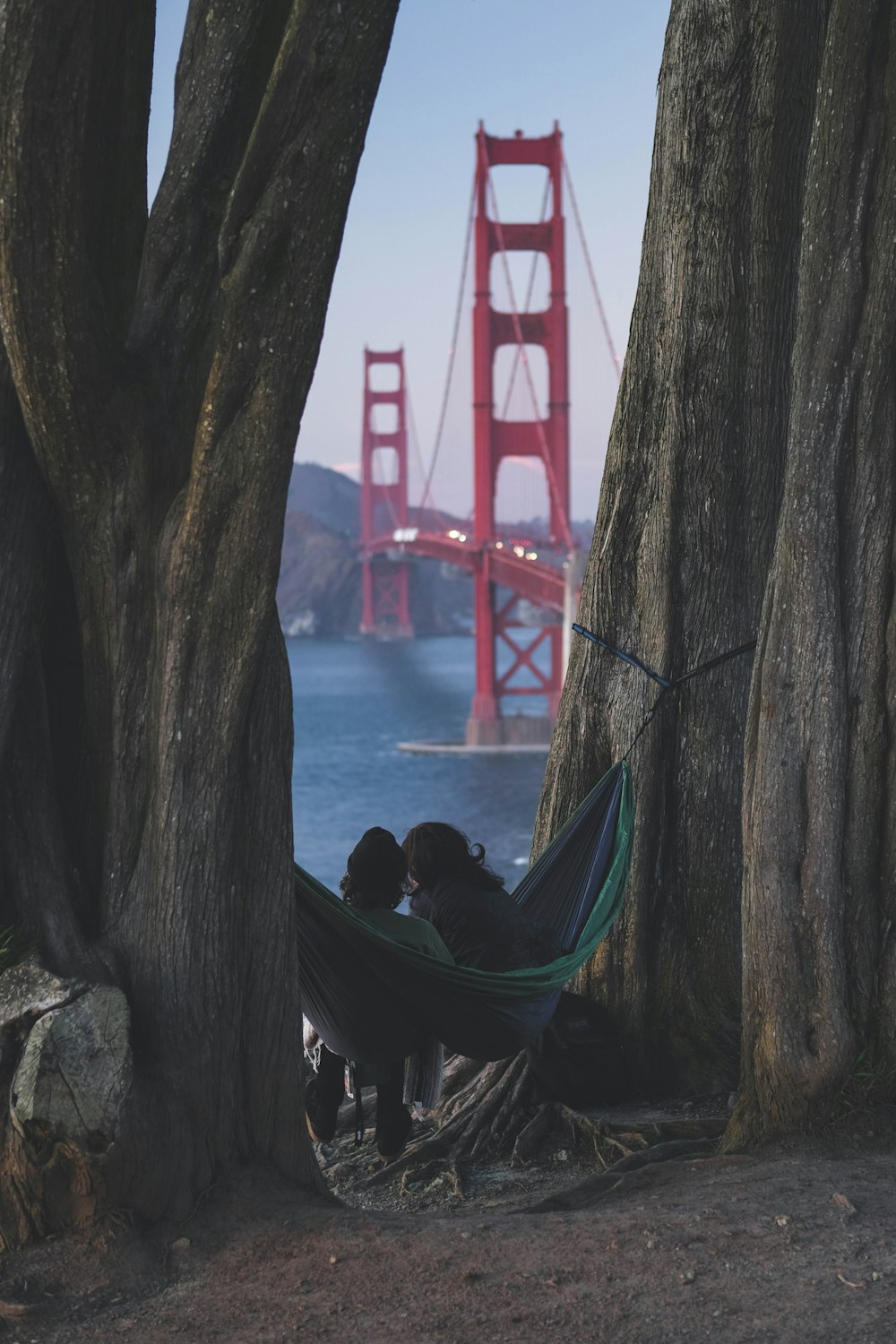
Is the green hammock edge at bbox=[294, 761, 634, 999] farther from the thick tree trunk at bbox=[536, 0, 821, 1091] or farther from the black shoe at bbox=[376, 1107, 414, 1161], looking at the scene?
the black shoe at bbox=[376, 1107, 414, 1161]

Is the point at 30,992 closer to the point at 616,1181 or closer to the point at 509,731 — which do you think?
the point at 616,1181

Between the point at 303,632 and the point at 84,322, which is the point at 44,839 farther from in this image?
the point at 303,632

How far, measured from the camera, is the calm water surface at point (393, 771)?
109 ft

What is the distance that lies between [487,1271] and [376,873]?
0.79 meters

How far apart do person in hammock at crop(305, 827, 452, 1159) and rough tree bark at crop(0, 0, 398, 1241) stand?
0.40 meters

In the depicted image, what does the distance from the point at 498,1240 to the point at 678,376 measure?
1858 millimetres

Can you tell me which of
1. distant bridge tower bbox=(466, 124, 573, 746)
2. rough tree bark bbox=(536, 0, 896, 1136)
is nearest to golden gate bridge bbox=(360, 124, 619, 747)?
distant bridge tower bbox=(466, 124, 573, 746)

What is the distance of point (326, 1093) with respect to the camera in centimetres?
268

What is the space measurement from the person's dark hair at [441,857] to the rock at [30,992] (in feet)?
2.96

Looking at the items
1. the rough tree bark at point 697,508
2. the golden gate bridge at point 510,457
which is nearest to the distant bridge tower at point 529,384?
the golden gate bridge at point 510,457

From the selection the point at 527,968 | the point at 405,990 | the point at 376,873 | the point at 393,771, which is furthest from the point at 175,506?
the point at 393,771

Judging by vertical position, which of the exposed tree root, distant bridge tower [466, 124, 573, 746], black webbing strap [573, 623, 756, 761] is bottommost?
the exposed tree root

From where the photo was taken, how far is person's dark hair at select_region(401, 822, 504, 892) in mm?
2676

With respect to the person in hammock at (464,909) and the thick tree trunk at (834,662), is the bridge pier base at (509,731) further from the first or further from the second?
the thick tree trunk at (834,662)
